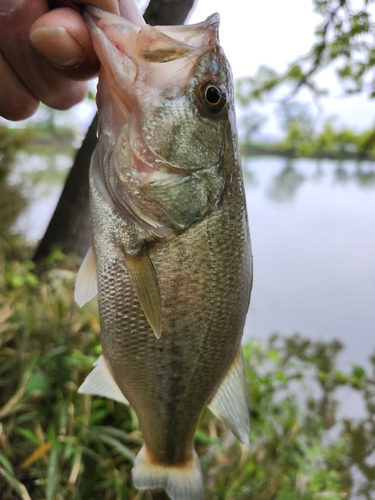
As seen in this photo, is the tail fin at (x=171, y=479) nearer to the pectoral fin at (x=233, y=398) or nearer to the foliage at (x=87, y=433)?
the pectoral fin at (x=233, y=398)

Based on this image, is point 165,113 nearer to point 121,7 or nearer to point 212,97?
point 212,97

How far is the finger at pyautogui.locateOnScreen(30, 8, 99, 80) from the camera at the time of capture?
2.47 feet

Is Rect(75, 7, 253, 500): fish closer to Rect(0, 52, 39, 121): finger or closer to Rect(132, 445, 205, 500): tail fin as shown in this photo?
Rect(132, 445, 205, 500): tail fin

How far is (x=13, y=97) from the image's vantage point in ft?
3.55

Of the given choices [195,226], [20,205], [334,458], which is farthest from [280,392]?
[20,205]

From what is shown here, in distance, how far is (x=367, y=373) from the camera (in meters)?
3.17

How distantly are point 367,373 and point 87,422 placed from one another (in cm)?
257

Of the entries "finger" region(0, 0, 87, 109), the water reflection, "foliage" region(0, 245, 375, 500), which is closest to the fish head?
"finger" region(0, 0, 87, 109)

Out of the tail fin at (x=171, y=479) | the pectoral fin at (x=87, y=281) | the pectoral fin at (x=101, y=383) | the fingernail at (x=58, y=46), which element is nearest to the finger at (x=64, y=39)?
the fingernail at (x=58, y=46)

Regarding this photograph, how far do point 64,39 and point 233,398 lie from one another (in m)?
0.96

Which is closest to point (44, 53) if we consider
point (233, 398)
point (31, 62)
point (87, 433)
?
point (31, 62)

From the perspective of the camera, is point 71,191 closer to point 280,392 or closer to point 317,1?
point 280,392

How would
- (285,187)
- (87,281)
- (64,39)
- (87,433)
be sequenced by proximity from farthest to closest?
(285,187) < (87,433) < (87,281) < (64,39)

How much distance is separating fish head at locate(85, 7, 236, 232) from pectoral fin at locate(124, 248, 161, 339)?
9cm
